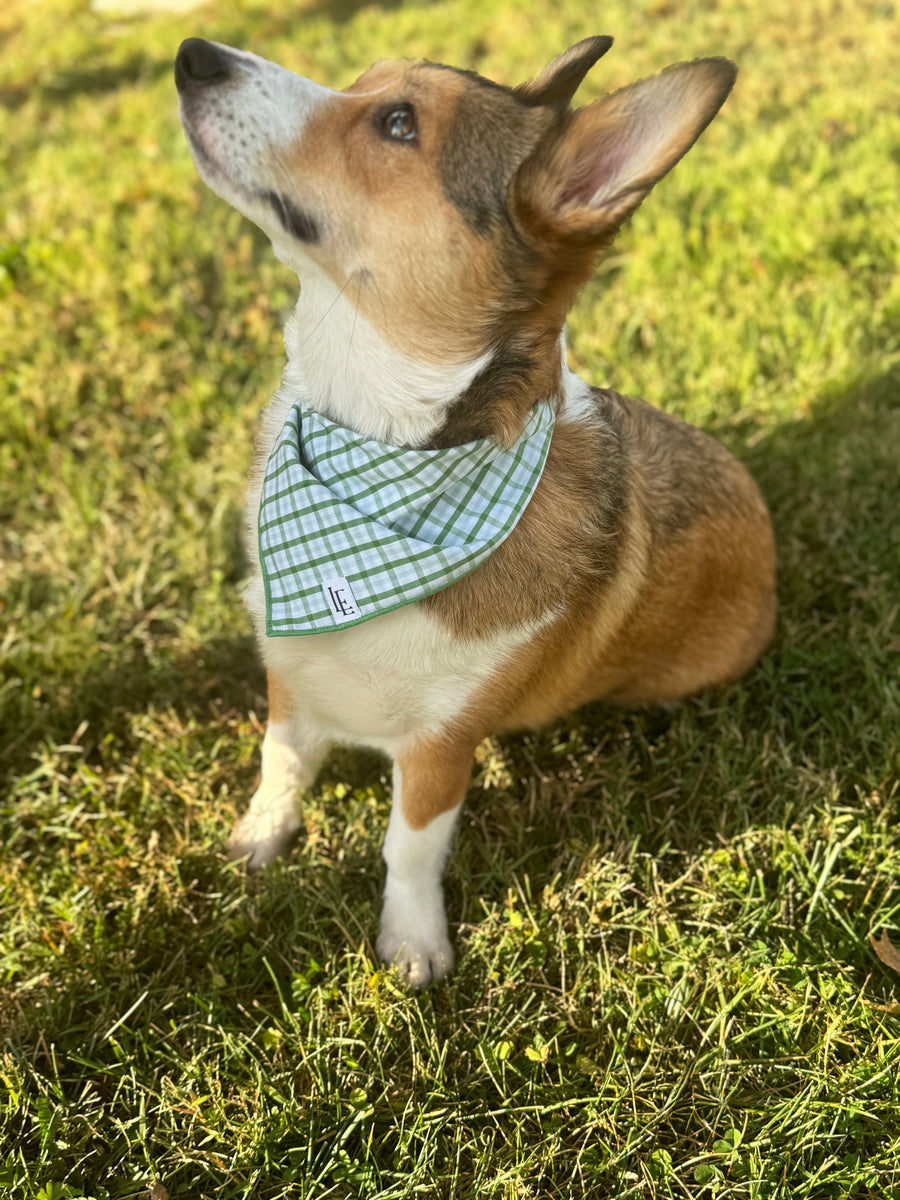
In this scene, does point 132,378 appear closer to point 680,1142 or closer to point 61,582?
point 61,582

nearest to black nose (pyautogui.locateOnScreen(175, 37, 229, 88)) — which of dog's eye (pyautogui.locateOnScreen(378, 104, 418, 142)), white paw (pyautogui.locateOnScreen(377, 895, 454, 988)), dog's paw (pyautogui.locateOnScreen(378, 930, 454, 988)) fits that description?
dog's eye (pyautogui.locateOnScreen(378, 104, 418, 142))

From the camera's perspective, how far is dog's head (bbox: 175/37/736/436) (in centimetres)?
211

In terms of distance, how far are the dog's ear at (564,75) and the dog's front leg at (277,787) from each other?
1.75m

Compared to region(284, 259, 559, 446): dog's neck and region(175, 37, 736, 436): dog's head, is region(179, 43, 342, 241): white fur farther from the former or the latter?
region(284, 259, 559, 446): dog's neck

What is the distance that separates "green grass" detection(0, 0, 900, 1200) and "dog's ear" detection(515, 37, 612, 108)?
2.01 m

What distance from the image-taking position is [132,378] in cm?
456

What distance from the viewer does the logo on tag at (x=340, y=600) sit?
235 centimetres

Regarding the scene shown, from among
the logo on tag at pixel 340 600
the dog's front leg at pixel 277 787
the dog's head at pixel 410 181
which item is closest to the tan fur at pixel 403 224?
the dog's head at pixel 410 181

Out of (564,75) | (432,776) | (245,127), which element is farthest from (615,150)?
(432,776)

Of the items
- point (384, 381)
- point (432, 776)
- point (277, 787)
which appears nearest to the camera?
point (384, 381)

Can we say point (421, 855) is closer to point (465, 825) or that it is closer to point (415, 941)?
point (415, 941)

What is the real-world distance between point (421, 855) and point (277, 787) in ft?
1.87

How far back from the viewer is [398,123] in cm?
215

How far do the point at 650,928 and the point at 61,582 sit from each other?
2.57 meters
